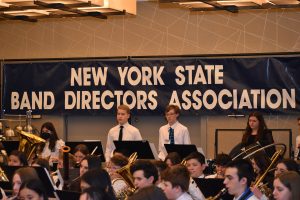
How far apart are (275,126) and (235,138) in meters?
0.74

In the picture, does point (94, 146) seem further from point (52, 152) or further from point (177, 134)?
point (52, 152)

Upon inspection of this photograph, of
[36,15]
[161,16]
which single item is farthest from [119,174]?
[161,16]

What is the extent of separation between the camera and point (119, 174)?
806 centimetres

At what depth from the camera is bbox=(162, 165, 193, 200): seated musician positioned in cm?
663

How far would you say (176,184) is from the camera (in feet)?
22.0

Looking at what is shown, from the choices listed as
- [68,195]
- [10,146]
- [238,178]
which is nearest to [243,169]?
[238,178]

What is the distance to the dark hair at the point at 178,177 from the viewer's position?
264 inches

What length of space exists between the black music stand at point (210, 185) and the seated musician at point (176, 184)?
400mm

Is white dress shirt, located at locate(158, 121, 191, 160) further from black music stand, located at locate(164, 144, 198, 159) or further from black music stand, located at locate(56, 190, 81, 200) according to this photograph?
black music stand, located at locate(56, 190, 81, 200)

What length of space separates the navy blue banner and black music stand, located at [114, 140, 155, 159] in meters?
4.10

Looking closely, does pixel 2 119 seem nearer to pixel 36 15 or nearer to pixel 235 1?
pixel 36 15

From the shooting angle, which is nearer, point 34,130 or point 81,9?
point 81,9

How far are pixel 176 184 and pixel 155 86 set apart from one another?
24.2 ft

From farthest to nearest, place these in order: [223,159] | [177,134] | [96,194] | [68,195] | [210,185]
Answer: [177,134]
[223,159]
[210,185]
[68,195]
[96,194]
